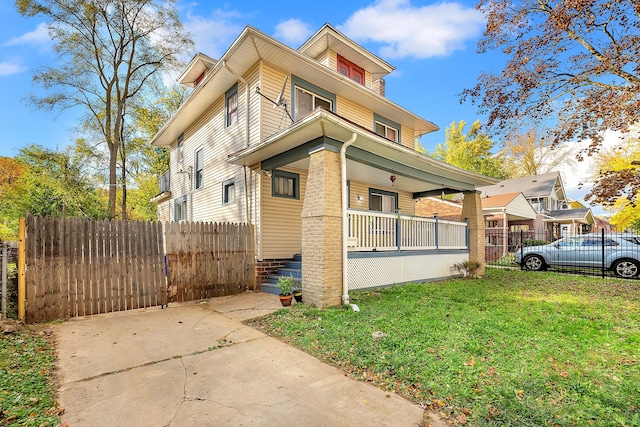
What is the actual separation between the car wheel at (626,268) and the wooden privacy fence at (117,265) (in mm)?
13420

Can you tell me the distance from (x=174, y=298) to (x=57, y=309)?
81.2 inches

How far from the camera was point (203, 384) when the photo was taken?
10.3 ft

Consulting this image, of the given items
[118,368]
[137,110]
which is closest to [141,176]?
[137,110]

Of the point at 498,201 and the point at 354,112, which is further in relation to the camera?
the point at 498,201

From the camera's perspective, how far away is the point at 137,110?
60.0 feet

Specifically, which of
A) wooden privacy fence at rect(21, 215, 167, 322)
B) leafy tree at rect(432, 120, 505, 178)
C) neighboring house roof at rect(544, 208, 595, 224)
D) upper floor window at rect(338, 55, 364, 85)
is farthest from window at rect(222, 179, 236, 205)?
leafy tree at rect(432, 120, 505, 178)

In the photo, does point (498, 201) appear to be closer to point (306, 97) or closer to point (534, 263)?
point (534, 263)

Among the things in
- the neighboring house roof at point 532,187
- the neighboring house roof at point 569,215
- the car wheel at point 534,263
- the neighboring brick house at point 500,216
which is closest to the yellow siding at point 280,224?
the car wheel at point 534,263

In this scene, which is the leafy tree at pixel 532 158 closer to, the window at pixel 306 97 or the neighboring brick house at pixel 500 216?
the neighboring brick house at pixel 500 216

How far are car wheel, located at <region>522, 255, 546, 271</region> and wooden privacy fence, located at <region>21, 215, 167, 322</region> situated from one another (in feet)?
46.6

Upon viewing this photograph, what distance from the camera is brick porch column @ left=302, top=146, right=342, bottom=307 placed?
6160 mm

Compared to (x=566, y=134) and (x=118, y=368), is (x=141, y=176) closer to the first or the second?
(x=118, y=368)

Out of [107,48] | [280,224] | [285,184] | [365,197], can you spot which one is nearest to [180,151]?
[107,48]

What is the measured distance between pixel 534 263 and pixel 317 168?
12.0 m
